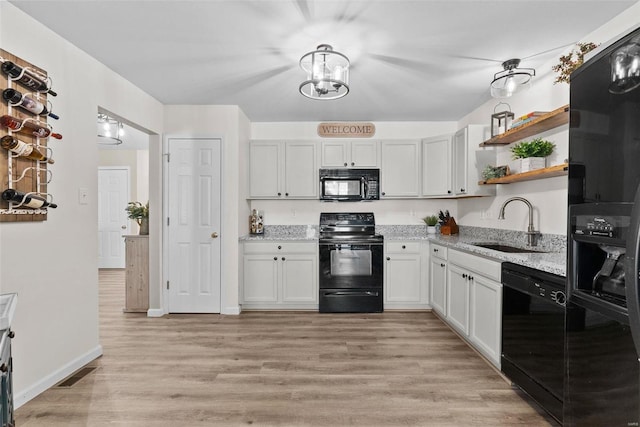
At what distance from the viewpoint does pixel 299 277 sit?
152 inches

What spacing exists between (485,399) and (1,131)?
3.40 m

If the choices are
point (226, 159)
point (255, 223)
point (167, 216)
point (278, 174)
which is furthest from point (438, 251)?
point (167, 216)

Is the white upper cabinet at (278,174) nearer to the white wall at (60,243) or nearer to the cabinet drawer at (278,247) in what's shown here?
the cabinet drawer at (278,247)

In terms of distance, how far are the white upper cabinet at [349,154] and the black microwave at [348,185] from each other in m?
0.09

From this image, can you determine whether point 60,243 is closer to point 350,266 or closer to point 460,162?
point 350,266

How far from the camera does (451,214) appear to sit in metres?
4.38

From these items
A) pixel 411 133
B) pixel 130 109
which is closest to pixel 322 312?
pixel 411 133

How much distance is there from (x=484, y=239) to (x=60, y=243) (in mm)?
3925

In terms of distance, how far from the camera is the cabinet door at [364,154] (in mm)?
4113

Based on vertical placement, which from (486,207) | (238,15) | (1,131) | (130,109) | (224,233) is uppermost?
(238,15)

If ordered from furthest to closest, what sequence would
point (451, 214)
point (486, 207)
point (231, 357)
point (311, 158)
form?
point (451, 214) < point (311, 158) < point (486, 207) < point (231, 357)

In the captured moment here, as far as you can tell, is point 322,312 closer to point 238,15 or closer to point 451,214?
point 451,214

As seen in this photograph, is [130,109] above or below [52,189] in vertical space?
above

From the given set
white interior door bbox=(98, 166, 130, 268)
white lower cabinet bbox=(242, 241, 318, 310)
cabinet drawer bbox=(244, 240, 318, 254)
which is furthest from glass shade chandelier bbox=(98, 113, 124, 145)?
white lower cabinet bbox=(242, 241, 318, 310)
